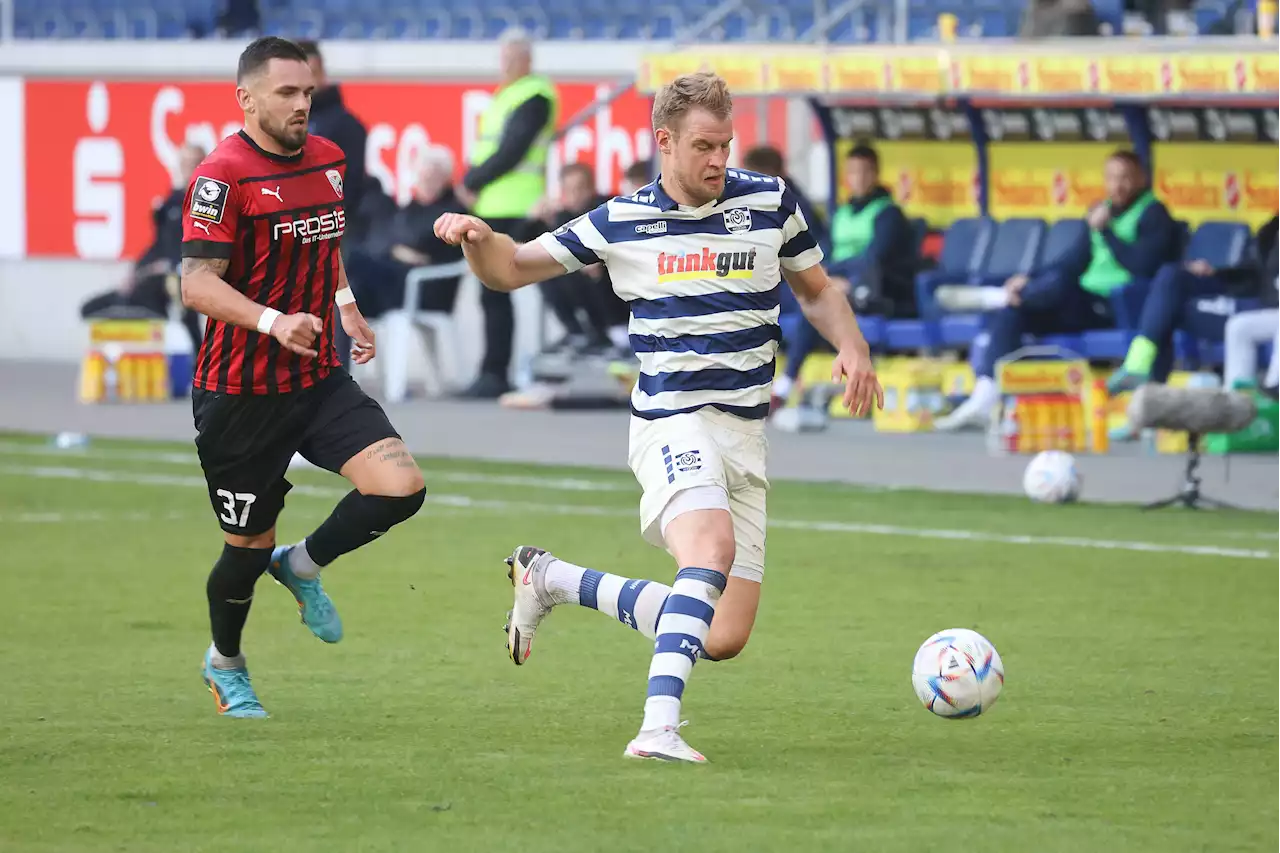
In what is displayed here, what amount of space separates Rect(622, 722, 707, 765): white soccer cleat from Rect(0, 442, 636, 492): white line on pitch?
7.06 metres

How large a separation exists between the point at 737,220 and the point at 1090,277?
389 inches

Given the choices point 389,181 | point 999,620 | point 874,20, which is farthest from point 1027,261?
point 999,620

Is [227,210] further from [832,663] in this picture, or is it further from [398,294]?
[398,294]

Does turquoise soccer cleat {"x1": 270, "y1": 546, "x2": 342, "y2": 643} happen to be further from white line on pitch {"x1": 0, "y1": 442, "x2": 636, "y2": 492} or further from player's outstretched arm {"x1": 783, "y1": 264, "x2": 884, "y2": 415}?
white line on pitch {"x1": 0, "y1": 442, "x2": 636, "y2": 492}

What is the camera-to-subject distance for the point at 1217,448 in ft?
45.2

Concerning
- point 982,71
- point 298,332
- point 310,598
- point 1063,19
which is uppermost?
point 1063,19

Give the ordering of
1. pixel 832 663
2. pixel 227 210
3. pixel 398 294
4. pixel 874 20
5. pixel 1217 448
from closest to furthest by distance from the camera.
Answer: pixel 227 210, pixel 832 663, pixel 1217 448, pixel 398 294, pixel 874 20

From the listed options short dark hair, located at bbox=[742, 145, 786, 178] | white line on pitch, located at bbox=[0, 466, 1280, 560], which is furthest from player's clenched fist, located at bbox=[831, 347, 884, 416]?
short dark hair, located at bbox=[742, 145, 786, 178]

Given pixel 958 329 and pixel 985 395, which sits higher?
pixel 958 329

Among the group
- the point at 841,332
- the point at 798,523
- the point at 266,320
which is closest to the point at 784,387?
the point at 798,523

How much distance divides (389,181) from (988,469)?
31.7 feet

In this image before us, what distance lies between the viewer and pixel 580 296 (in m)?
18.4

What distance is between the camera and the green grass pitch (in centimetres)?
532

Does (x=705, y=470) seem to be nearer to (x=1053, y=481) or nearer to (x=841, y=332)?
(x=841, y=332)
